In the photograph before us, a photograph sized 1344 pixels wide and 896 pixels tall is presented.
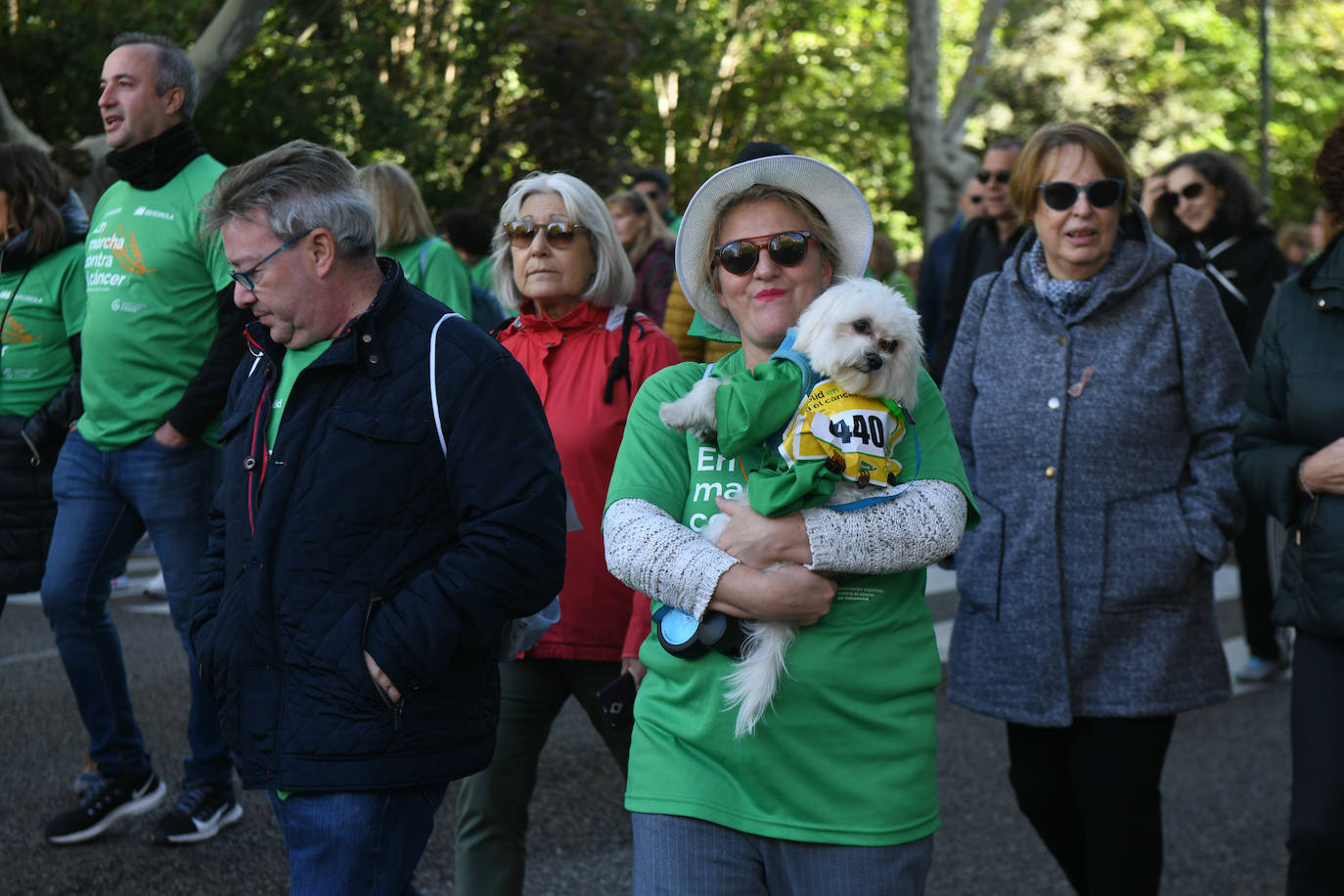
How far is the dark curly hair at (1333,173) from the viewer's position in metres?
3.59

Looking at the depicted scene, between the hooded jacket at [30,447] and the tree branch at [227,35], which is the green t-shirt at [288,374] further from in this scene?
the tree branch at [227,35]

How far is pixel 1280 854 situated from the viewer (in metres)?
4.98

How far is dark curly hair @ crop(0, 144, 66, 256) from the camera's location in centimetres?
503

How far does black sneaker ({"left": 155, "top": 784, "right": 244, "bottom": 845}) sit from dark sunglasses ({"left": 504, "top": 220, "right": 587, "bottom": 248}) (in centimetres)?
227

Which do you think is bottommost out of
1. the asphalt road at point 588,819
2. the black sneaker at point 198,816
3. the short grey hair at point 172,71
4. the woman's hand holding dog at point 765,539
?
the asphalt road at point 588,819

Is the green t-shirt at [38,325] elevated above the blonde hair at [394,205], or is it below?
below

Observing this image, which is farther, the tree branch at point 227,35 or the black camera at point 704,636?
the tree branch at point 227,35

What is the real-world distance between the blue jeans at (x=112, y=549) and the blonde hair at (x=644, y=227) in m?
2.99

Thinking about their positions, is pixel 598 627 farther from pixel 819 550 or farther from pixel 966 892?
pixel 966 892

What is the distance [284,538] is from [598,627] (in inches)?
46.4

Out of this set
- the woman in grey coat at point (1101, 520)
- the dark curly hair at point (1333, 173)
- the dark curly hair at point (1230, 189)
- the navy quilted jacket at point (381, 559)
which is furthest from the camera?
the dark curly hair at point (1230, 189)

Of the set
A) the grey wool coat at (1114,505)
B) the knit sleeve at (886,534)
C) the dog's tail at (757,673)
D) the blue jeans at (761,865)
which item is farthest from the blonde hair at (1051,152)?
the blue jeans at (761,865)

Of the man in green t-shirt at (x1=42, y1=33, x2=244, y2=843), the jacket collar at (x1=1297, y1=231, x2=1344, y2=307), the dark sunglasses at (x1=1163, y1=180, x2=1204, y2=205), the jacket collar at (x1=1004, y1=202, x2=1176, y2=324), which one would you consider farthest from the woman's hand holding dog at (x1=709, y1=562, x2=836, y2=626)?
→ the dark sunglasses at (x1=1163, y1=180, x2=1204, y2=205)

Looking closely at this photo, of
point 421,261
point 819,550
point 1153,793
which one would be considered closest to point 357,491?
point 819,550
